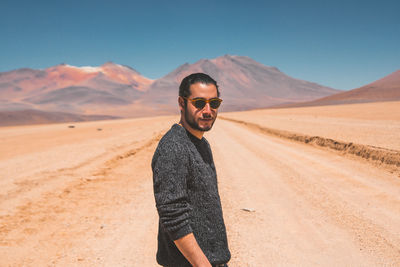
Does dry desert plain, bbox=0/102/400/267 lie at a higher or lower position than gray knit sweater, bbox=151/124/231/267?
lower

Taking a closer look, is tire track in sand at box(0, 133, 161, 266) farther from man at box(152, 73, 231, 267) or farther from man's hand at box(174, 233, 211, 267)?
man's hand at box(174, 233, 211, 267)

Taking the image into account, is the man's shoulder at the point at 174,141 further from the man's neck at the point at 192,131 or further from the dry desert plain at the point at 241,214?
the dry desert plain at the point at 241,214

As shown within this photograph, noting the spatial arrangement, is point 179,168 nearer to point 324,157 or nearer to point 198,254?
point 198,254

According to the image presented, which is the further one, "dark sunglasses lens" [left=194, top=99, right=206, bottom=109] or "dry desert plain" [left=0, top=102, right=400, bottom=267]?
"dry desert plain" [left=0, top=102, right=400, bottom=267]


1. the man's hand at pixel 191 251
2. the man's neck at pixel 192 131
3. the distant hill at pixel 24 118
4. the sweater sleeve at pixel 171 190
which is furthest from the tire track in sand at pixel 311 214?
the distant hill at pixel 24 118

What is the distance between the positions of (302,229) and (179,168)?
4064mm

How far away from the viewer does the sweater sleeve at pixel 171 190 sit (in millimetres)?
1500

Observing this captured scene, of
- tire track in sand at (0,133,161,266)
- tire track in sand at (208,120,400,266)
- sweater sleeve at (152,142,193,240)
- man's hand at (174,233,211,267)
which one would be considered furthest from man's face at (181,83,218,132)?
tire track in sand at (0,133,161,266)

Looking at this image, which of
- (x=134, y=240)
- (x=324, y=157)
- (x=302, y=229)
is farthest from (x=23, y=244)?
(x=324, y=157)

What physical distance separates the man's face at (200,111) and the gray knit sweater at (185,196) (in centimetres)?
9

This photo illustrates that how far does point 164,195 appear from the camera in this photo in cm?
150

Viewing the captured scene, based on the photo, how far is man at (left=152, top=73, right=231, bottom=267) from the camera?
1509mm

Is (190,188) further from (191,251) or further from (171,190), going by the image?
(191,251)

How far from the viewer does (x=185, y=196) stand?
1553 millimetres
